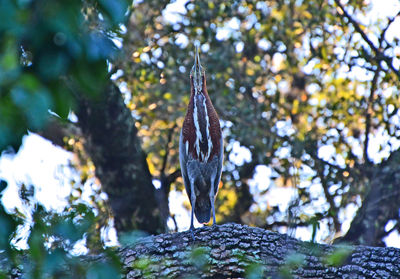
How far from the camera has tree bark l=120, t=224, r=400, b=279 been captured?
365 centimetres

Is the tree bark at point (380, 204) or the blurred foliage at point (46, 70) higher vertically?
the tree bark at point (380, 204)

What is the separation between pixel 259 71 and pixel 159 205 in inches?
92.8

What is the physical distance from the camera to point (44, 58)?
146 cm

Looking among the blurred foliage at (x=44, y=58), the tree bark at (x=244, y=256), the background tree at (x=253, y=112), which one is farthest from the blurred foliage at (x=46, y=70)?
the background tree at (x=253, y=112)

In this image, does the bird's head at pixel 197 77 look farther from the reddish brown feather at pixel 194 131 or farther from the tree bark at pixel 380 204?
the tree bark at pixel 380 204

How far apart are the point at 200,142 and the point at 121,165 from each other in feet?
2.93

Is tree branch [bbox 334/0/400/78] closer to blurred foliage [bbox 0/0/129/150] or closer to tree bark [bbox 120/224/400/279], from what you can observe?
tree bark [bbox 120/224/400/279]

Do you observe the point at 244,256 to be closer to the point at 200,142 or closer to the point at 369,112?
the point at 200,142

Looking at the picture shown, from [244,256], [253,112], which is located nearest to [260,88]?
[253,112]

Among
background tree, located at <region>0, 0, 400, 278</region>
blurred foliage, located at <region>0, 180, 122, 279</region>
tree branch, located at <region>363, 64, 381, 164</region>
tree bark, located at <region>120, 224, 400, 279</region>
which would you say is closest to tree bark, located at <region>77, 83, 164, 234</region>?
background tree, located at <region>0, 0, 400, 278</region>

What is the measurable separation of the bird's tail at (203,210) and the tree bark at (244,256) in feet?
6.75

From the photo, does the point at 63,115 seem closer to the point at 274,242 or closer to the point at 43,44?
the point at 43,44

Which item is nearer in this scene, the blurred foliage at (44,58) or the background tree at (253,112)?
the blurred foliage at (44,58)

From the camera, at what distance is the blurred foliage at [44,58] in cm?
137
